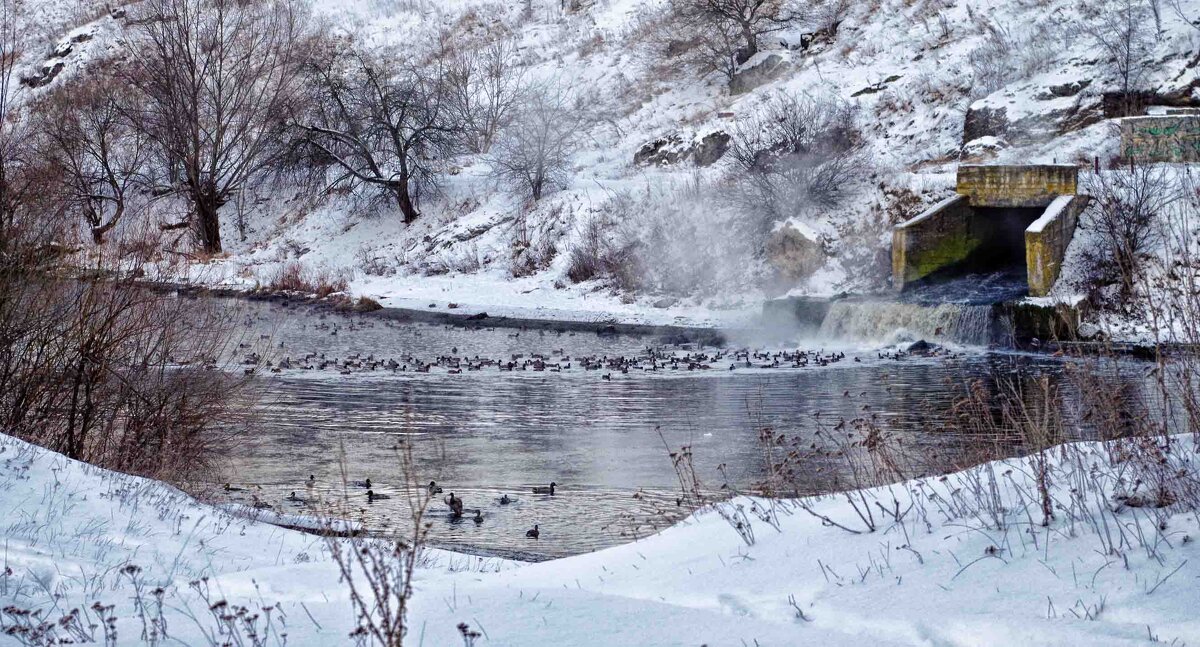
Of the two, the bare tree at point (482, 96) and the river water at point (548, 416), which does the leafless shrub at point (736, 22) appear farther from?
the river water at point (548, 416)

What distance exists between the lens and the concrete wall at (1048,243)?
73.2 ft

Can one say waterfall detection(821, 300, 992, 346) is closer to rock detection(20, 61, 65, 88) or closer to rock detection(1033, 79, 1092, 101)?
rock detection(1033, 79, 1092, 101)

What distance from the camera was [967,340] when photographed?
21.7m

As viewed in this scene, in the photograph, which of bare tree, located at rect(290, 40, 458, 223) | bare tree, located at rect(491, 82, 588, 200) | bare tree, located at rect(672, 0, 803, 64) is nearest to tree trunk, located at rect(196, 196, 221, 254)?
bare tree, located at rect(290, 40, 458, 223)

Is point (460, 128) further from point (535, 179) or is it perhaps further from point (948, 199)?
point (948, 199)

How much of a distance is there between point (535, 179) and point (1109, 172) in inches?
694

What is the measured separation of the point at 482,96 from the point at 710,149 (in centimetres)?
1434

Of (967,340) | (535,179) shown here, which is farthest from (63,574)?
(535,179)

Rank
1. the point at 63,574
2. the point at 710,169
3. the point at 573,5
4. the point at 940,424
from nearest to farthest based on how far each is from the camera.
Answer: the point at 63,574 < the point at 940,424 < the point at 710,169 < the point at 573,5

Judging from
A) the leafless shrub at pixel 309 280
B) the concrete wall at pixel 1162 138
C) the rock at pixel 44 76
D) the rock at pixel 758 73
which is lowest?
the leafless shrub at pixel 309 280

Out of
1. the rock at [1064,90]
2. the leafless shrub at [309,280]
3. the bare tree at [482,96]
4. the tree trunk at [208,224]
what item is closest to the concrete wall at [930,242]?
the rock at [1064,90]

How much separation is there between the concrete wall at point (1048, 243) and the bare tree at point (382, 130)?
2248 centimetres

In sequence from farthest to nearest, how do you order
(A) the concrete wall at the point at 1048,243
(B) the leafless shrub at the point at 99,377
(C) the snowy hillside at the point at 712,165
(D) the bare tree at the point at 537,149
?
(D) the bare tree at the point at 537,149, (C) the snowy hillside at the point at 712,165, (A) the concrete wall at the point at 1048,243, (B) the leafless shrub at the point at 99,377

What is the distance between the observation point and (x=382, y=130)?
39.8m
